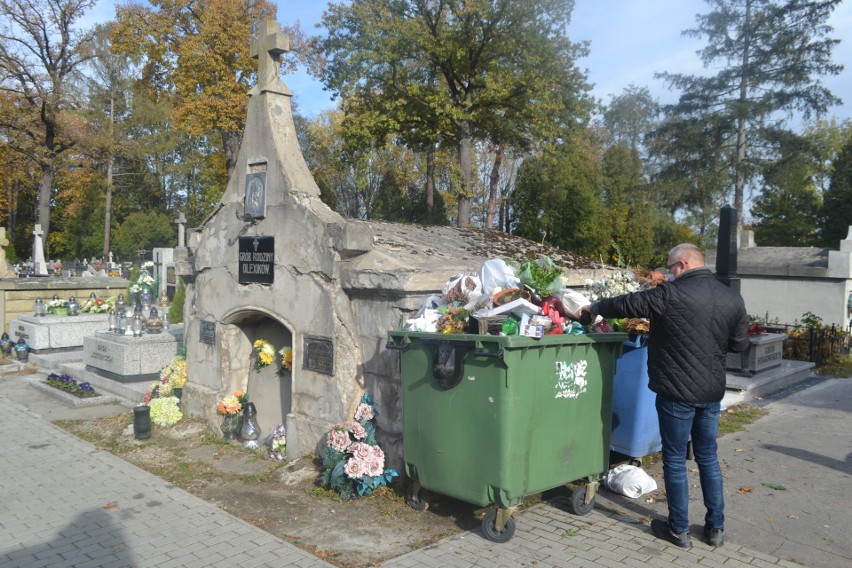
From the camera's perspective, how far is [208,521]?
4875 mm

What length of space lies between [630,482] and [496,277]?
195cm

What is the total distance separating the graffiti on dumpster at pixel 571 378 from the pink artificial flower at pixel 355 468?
66.8 inches

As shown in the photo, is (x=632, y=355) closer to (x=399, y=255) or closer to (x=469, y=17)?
(x=399, y=255)

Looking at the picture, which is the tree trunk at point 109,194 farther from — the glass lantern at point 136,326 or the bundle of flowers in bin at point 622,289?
the bundle of flowers in bin at point 622,289

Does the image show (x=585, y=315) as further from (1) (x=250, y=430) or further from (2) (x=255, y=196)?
(1) (x=250, y=430)

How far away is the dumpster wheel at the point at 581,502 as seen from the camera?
186 inches

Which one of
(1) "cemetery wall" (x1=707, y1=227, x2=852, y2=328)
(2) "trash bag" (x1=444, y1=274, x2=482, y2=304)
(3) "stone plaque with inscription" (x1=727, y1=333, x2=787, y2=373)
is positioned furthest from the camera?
(1) "cemetery wall" (x1=707, y1=227, x2=852, y2=328)

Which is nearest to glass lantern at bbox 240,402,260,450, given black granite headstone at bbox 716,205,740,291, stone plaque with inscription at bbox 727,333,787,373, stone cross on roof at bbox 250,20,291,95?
stone cross on roof at bbox 250,20,291,95

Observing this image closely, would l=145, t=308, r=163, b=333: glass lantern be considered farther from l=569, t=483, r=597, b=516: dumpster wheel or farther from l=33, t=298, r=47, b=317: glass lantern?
l=569, t=483, r=597, b=516: dumpster wheel

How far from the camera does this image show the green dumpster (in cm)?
412

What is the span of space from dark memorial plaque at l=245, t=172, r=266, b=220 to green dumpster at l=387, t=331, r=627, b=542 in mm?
2617

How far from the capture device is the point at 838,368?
39.0 ft

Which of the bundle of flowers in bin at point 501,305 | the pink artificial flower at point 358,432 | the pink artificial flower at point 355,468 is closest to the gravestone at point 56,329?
the pink artificial flower at point 358,432

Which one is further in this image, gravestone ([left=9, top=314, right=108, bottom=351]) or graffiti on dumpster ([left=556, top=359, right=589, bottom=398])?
gravestone ([left=9, top=314, right=108, bottom=351])
